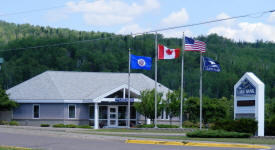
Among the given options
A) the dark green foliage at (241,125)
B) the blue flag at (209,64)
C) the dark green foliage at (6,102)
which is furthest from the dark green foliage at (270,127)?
the dark green foliage at (6,102)

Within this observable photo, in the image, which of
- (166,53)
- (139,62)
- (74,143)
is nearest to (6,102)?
(139,62)

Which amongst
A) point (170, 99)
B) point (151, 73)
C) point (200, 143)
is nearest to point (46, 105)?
point (170, 99)

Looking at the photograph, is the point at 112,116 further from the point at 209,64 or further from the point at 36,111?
the point at 209,64

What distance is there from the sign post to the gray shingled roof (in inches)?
704

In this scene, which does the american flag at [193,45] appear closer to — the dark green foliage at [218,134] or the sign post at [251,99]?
the sign post at [251,99]

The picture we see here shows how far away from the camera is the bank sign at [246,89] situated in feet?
97.5

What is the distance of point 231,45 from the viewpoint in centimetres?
17838

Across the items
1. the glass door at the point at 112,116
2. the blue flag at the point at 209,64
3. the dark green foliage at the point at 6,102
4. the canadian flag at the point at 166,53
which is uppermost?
the canadian flag at the point at 166,53

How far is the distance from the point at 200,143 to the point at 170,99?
21.8 meters

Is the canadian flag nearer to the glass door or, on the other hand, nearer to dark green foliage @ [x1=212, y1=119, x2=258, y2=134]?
dark green foliage @ [x1=212, y1=119, x2=258, y2=134]

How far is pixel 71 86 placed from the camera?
4944cm

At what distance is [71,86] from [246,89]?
2356cm

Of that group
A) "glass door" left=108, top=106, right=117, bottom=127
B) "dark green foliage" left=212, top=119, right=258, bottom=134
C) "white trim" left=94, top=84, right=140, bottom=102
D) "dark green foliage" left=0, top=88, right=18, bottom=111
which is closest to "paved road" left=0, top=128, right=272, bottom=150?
"dark green foliage" left=212, top=119, right=258, bottom=134

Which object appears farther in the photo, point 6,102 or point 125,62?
point 125,62
